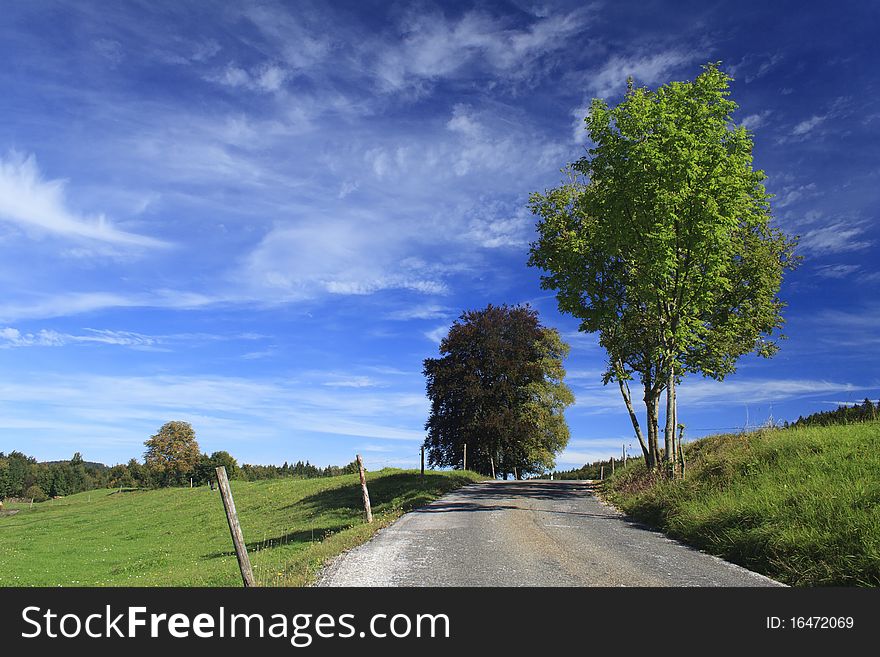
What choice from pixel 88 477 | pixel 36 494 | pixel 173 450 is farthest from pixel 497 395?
pixel 88 477

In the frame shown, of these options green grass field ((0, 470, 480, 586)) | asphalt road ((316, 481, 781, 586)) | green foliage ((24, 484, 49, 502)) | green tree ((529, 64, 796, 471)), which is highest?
green tree ((529, 64, 796, 471))

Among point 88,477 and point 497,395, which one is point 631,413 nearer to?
point 497,395

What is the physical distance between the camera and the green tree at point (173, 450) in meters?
89.8

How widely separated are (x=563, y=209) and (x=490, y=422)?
19.7m

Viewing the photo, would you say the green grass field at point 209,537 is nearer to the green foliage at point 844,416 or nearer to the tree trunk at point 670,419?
the tree trunk at point 670,419

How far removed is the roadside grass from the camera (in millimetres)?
8867

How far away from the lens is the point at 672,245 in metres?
20.1

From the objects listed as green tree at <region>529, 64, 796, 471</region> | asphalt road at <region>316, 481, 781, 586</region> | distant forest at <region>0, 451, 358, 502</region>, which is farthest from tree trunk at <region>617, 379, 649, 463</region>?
distant forest at <region>0, 451, 358, 502</region>

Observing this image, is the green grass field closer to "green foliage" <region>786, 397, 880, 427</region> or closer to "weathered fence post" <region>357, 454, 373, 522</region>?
"weathered fence post" <region>357, 454, 373, 522</region>

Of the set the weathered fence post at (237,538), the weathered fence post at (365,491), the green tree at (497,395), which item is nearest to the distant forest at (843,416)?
the weathered fence post at (365,491)

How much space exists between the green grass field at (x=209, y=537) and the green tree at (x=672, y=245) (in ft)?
39.4

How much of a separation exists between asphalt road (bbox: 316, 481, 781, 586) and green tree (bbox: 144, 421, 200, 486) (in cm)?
8533
